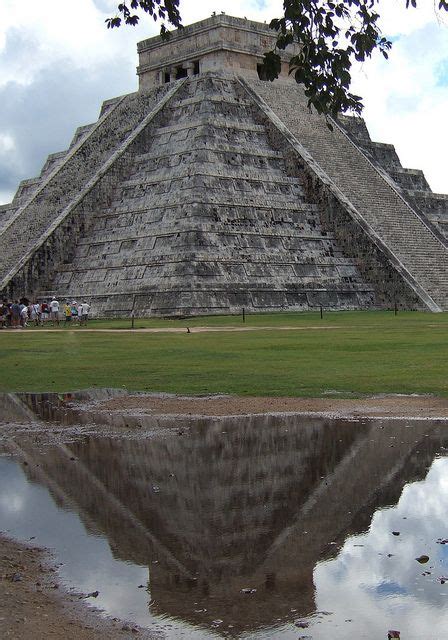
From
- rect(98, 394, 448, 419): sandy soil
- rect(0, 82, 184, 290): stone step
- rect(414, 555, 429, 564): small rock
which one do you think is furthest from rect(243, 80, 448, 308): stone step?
rect(414, 555, 429, 564): small rock

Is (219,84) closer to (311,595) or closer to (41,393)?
(41,393)

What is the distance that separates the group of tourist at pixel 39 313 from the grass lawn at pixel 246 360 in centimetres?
562

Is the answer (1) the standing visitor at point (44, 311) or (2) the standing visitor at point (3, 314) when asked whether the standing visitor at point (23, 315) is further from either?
(1) the standing visitor at point (44, 311)

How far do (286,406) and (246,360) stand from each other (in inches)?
227

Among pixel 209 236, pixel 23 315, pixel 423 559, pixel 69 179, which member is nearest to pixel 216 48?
pixel 69 179

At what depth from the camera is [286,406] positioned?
1181cm

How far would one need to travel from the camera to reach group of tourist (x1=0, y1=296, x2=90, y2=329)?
3339cm

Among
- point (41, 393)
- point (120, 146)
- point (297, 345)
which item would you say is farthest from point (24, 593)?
point (120, 146)

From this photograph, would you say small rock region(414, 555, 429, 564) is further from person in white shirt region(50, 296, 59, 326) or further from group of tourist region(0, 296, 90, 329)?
person in white shirt region(50, 296, 59, 326)

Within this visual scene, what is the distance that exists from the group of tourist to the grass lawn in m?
5.62

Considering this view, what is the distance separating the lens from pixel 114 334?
2584 centimetres

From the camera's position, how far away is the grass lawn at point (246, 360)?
1398cm

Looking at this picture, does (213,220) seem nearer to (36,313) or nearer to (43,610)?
(36,313)

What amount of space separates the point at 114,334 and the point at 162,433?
16.0m
